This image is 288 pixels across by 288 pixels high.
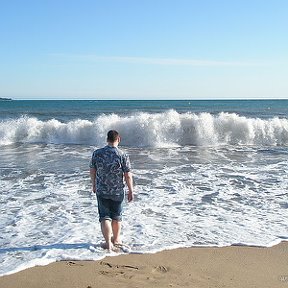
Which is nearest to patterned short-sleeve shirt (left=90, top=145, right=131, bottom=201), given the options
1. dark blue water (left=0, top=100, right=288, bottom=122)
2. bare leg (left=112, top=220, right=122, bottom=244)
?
bare leg (left=112, top=220, right=122, bottom=244)

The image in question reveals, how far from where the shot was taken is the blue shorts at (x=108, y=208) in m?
5.30

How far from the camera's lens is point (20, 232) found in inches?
231

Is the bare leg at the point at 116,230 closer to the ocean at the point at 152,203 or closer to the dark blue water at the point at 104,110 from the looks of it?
the ocean at the point at 152,203

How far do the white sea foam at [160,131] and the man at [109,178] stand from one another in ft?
46.0

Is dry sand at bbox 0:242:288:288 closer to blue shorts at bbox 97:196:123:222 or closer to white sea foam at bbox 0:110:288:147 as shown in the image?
blue shorts at bbox 97:196:123:222

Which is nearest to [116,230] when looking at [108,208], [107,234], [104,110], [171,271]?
[107,234]

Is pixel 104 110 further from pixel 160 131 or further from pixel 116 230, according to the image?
pixel 116 230

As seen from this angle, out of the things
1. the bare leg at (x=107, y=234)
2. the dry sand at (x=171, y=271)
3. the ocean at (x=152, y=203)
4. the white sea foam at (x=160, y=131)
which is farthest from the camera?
the white sea foam at (x=160, y=131)

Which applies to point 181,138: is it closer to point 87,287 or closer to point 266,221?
point 266,221

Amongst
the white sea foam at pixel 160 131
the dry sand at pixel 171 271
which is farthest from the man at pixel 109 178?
the white sea foam at pixel 160 131

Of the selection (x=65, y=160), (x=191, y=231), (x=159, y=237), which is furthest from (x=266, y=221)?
(x=65, y=160)

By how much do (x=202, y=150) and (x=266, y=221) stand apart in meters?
10.1

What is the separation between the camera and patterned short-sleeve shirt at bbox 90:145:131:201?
521 cm

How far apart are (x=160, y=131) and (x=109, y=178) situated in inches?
608
